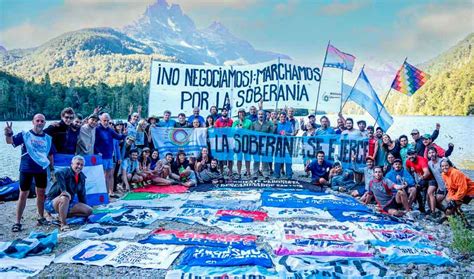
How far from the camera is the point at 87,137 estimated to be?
8367 millimetres

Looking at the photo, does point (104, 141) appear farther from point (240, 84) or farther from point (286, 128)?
point (240, 84)

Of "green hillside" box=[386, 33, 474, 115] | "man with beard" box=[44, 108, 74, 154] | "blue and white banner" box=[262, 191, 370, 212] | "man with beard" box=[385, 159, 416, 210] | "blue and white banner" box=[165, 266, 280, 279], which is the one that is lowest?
"blue and white banner" box=[165, 266, 280, 279]

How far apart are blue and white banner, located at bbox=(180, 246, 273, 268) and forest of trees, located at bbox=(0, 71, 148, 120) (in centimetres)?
5435

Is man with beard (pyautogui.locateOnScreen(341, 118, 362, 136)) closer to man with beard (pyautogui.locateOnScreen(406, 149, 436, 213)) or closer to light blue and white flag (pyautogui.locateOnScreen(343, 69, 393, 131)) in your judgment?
light blue and white flag (pyautogui.locateOnScreen(343, 69, 393, 131))

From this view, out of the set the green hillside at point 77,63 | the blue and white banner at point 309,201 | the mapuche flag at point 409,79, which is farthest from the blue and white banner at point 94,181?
the green hillside at point 77,63

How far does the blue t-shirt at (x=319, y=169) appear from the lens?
11.2m

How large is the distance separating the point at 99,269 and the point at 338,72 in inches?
424

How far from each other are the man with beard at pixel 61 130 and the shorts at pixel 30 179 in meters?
1.03

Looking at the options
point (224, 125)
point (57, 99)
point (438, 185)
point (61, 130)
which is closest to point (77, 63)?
point (57, 99)

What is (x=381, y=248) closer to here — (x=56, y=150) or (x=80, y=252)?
(x=80, y=252)

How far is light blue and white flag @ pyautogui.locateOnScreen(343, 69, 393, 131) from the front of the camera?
1253 centimetres

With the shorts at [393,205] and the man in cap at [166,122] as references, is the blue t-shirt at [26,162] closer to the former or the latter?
the man in cap at [166,122]

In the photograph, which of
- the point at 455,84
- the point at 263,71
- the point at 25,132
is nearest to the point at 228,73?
the point at 263,71

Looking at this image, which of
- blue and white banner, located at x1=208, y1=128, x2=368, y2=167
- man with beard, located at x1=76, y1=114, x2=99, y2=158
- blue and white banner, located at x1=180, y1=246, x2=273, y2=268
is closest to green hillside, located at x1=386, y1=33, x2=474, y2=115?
blue and white banner, located at x1=208, y1=128, x2=368, y2=167
